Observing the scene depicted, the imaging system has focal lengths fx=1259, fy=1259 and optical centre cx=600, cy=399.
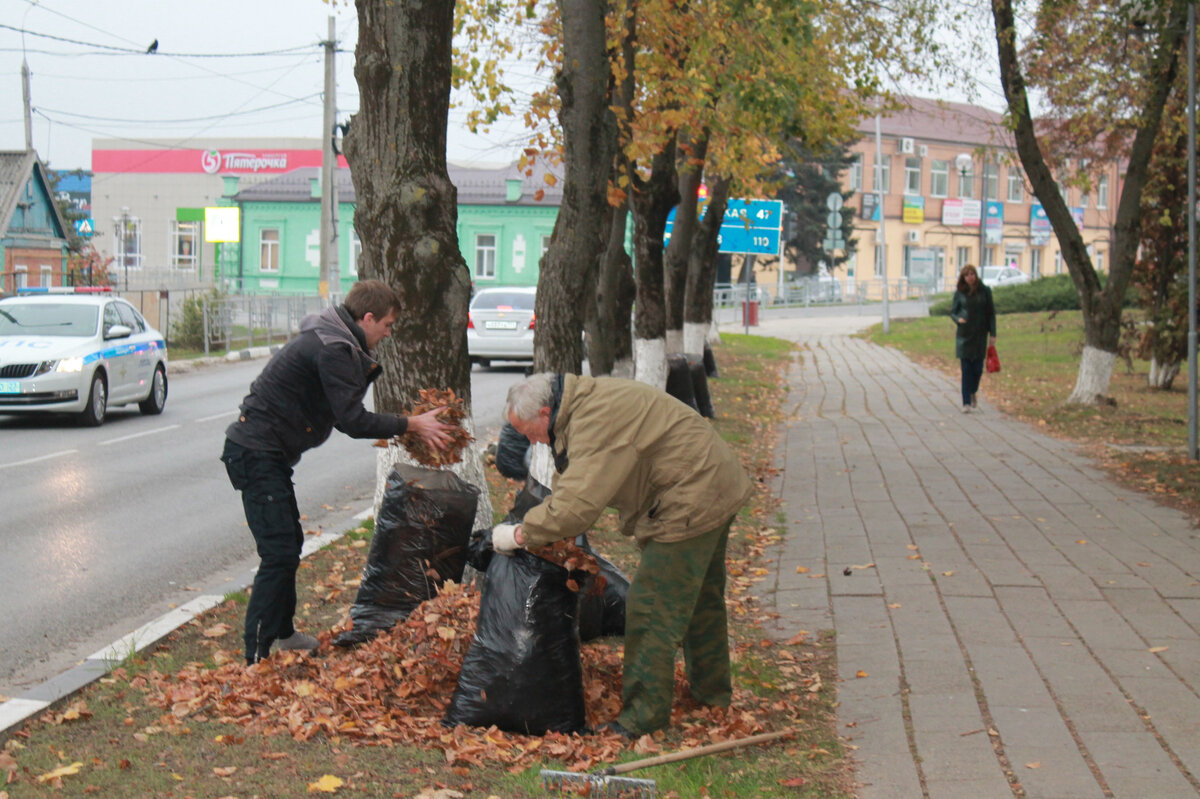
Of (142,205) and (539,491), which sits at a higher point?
(142,205)

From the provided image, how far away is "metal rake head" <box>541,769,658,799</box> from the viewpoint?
4074 mm

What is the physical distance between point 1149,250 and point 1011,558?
13845 millimetres

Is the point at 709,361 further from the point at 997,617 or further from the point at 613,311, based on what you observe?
the point at 997,617

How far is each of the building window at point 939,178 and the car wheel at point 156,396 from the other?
204 ft

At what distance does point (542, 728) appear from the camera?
4.77 metres

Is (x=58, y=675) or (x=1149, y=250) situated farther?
(x=1149, y=250)

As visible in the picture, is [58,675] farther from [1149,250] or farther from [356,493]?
[1149,250]

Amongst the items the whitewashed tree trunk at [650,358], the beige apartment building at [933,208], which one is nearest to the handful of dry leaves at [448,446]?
the whitewashed tree trunk at [650,358]

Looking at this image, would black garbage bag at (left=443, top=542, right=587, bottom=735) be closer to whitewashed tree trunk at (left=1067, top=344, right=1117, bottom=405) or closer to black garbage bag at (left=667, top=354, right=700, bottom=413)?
black garbage bag at (left=667, top=354, right=700, bottom=413)

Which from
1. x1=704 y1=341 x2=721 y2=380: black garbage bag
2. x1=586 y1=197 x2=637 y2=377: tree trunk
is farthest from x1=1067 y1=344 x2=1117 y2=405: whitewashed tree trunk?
x1=586 y1=197 x2=637 y2=377: tree trunk

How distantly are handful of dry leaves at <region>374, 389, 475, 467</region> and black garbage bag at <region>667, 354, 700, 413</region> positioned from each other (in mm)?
8341

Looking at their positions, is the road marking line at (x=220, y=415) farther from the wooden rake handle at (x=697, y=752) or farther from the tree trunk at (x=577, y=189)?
the wooden rake handle at (x=697, y=752)

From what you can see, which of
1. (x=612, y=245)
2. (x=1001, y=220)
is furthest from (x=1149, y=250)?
(x=1001, y=220)

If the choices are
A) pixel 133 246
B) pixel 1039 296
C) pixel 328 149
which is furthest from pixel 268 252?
pixel 1039 296
